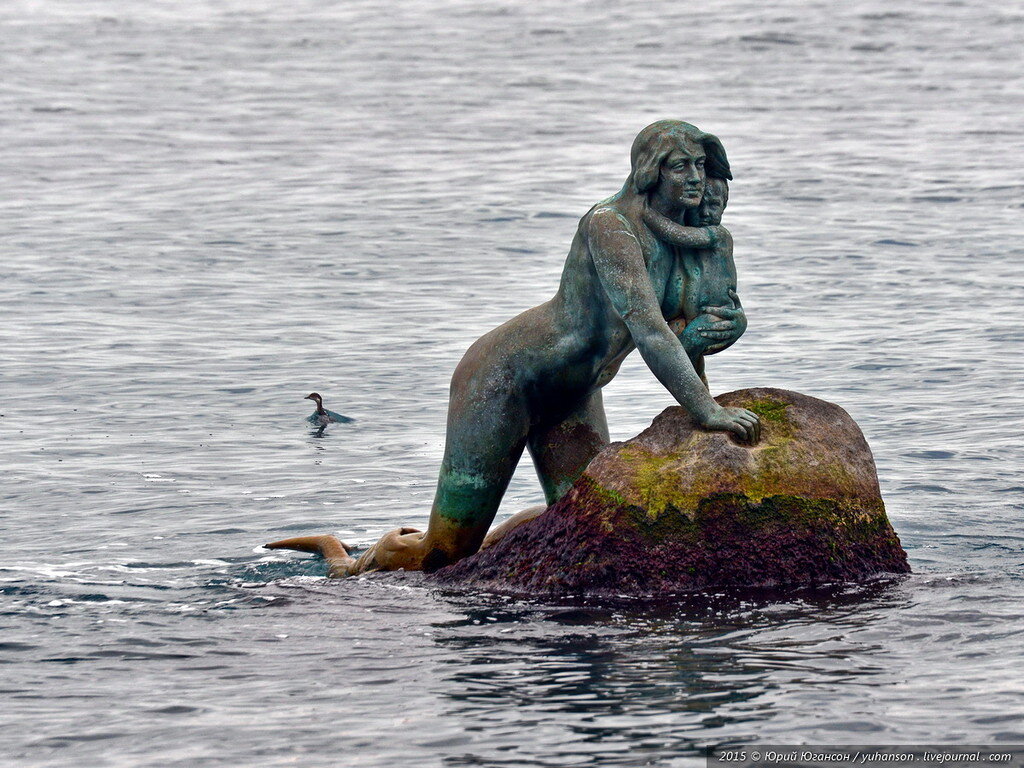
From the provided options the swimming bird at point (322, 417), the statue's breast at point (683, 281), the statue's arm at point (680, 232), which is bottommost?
the swimming bird at point (322, 417)

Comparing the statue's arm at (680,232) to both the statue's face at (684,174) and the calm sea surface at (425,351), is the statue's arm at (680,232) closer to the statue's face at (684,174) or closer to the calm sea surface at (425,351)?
the statue's face at (684,174)

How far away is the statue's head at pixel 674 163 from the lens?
8.78 meters

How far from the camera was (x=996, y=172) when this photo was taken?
984 inches

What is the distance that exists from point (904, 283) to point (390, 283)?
5.45 m

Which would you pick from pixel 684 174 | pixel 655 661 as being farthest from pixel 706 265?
pixel 655 661

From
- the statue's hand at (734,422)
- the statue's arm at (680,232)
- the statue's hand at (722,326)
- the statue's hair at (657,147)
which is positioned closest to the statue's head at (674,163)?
the statue's hair at (657,147)

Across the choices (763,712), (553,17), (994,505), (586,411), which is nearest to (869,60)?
(553,17)

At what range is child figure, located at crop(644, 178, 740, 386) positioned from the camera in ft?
29.0

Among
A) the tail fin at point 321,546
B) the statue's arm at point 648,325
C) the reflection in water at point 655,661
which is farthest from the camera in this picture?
the tail fin at point 321,546

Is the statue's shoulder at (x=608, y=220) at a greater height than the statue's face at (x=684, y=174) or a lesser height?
lesser

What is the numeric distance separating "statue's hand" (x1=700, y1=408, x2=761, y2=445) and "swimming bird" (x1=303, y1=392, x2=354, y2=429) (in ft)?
20.3

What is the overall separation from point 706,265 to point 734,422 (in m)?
0.77

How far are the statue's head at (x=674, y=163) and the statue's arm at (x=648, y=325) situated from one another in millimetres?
278

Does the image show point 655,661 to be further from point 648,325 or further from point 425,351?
point 425,351
